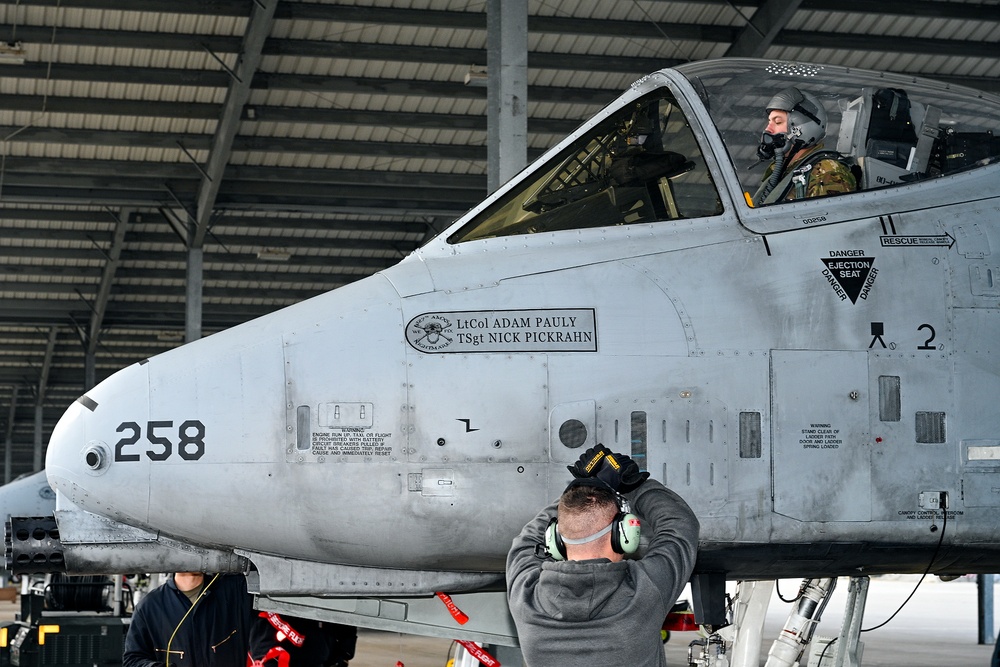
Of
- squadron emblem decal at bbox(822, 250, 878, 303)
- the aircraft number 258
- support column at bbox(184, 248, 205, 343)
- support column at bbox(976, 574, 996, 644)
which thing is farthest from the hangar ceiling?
the aircraft number 258

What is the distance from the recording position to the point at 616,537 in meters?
3.62

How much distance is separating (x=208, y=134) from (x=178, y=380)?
17.6 metres

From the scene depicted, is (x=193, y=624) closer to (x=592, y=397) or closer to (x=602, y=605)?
(x=592, y=397)

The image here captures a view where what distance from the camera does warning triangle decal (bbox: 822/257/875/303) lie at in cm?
533

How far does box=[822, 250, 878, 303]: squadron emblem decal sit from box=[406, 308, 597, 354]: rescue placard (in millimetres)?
1161

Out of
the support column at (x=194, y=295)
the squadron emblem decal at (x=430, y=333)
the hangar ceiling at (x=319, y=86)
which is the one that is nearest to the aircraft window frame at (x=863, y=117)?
the squadron emblem decal at (x=430, y=333)

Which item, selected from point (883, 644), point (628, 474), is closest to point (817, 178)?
point (628, 474)

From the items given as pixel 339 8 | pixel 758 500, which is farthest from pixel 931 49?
pixel 758 500

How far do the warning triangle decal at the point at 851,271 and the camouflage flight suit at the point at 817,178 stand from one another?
1.27 feet

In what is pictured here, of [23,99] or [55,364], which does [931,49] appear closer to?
[23,99]

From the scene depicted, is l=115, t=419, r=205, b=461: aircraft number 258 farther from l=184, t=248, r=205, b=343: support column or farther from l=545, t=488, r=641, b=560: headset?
l=184, t=248, r=205, b=343: support column

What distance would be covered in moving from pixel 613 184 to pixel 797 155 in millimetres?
1007

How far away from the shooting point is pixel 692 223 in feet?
17.7

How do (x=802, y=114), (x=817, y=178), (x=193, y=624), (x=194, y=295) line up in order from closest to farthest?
(x=817, y=178) < (x=802, y=114) < (x=193, y=624) < (x=194, y=295)
